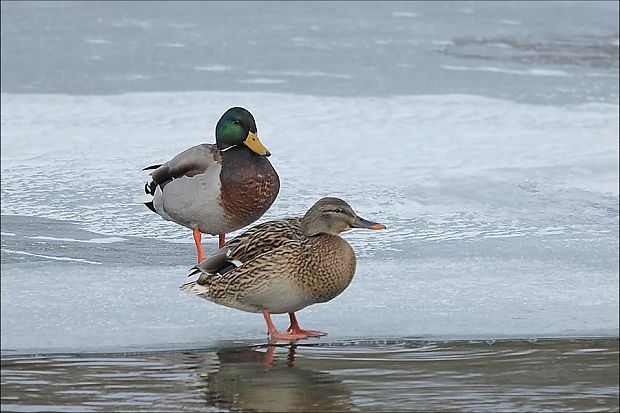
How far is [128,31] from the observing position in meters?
10.7

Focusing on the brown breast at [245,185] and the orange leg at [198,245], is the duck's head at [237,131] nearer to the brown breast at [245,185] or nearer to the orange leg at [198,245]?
the brown breast at [245,185]

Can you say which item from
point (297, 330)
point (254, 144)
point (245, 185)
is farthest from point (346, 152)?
point (297, 330)

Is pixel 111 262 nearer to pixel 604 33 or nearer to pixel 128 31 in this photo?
pixel 128 31

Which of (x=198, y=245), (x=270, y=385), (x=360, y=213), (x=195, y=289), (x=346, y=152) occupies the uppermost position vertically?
(x=346, y=152)

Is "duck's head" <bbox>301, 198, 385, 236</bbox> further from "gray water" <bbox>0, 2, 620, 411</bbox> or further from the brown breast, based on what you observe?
the brown breast

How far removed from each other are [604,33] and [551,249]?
5.98m

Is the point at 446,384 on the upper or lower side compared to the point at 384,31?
lower

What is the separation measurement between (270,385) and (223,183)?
5.94ft

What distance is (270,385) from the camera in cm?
372

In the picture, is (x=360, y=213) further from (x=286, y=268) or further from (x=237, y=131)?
(x=286, y=268)

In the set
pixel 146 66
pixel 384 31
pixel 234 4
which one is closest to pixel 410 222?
pixel 146 66

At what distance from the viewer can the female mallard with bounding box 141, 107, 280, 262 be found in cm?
539

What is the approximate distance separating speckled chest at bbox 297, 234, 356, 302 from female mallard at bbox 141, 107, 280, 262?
97cm

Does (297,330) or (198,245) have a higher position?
(198,245)
